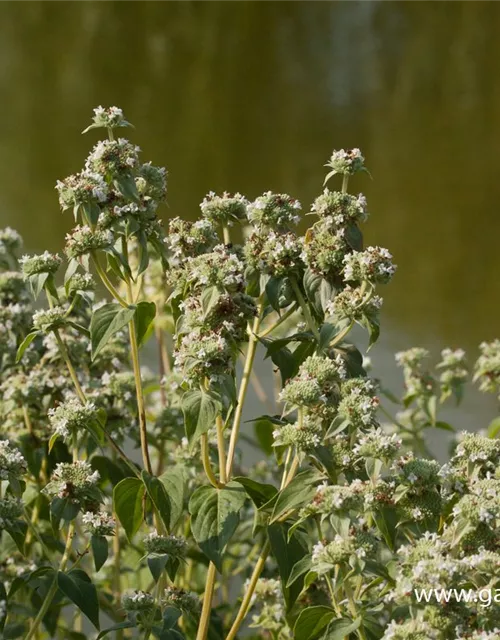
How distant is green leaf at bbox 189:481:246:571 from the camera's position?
1.04m

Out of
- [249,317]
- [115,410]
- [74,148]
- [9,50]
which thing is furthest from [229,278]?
[9,50]

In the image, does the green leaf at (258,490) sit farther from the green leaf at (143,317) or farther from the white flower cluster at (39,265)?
the white flower cluster at (39,265)

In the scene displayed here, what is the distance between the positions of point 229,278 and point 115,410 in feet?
1.52

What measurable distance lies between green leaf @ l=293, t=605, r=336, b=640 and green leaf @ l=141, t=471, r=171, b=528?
0.55 ft

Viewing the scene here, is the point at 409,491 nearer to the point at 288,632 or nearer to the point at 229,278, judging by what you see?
the point at 229,278

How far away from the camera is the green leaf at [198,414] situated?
1.01 meters

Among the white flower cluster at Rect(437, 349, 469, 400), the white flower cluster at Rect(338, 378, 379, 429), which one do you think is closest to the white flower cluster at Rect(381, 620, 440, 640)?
the white flower cluster at Rect(338, 378, 379, 429)

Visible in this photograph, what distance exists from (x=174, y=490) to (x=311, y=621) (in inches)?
8.1

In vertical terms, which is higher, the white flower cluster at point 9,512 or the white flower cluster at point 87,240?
the white flower cluster at point 87,240

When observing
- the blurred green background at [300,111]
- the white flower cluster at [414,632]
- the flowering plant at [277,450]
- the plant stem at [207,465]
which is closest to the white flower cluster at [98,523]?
the flowering plant at [277,450]

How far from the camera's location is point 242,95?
4.74 m

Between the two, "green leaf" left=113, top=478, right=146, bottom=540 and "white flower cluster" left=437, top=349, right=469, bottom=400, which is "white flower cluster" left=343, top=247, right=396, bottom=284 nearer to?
"green leaf" left=113, top=478, right=146, bottom=540

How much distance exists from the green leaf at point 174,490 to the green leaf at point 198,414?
12 centimetres

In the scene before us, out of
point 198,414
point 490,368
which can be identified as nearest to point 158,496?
point 198,414
